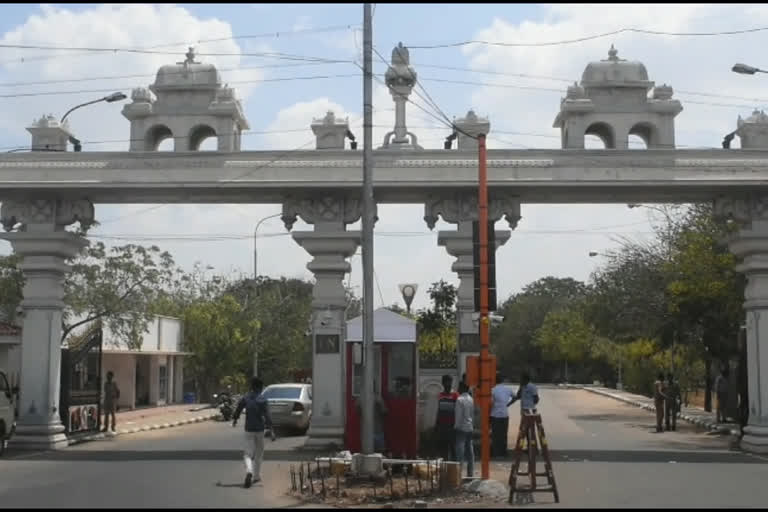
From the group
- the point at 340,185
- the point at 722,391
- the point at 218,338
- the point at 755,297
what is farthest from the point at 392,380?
the point at 218,338

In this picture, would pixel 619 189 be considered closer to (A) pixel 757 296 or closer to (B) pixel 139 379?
(A) pixel 757 296

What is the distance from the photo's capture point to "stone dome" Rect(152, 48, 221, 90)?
2292 centimetres

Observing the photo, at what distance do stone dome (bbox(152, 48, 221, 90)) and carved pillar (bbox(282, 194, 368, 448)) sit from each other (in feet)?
11.3

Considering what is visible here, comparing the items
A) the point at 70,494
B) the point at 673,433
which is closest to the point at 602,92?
the point at 673,433

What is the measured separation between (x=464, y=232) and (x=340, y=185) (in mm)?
2872

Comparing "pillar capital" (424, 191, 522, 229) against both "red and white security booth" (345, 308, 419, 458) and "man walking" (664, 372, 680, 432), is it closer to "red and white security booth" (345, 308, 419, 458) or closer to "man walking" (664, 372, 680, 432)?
"red and white security booth" (345, 308, 419, 458)

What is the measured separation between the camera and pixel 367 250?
16.3 metres

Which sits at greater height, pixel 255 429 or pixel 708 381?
pixel 708 381

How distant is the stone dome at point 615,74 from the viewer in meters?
22.3

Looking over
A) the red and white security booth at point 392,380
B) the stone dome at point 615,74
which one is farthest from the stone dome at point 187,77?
the stone dome at point 615,74

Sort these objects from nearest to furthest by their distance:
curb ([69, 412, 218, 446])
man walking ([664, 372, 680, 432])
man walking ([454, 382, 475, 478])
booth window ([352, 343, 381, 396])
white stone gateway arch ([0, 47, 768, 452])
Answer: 1. man walking ([454, 382, 475, 478])
2. booth window ([352, 343, 381, 396])
3. white stone gateway arch ([0, 47, 768, 452])
4. curb ([69, 412, 218, 446])
5. man walking ([664, 372, 680, 432])

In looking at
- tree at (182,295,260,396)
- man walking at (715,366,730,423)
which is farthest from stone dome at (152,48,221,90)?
tree at (182,295,260,396)

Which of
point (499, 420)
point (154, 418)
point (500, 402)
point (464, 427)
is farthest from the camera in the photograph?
point (154, 418)

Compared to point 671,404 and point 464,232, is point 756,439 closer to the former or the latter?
point 464,232
